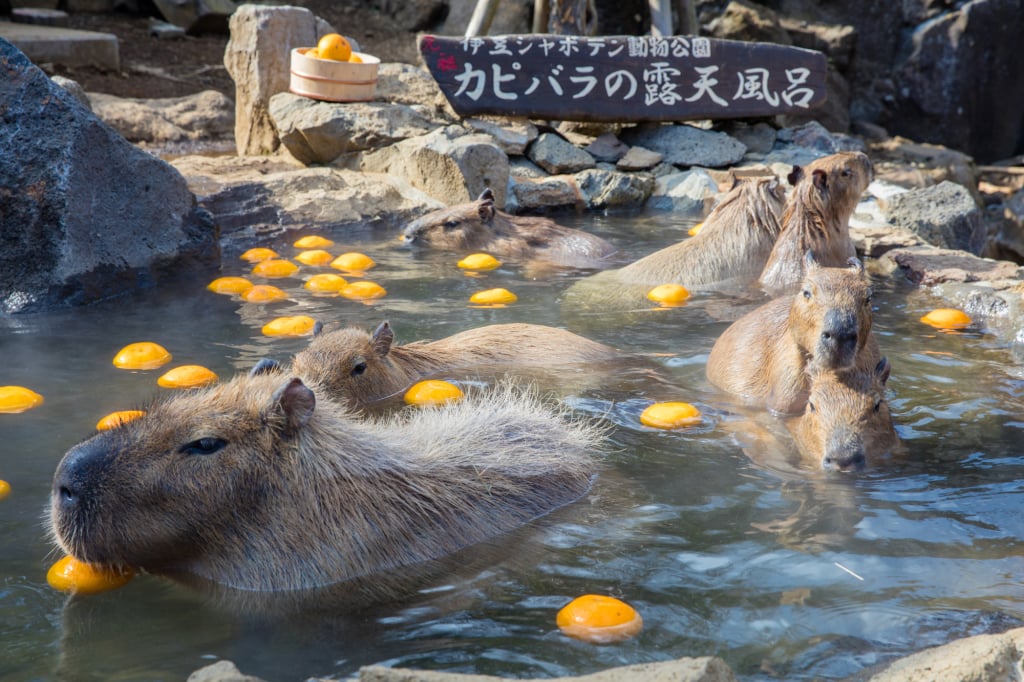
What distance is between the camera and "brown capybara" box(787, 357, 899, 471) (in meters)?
3.96

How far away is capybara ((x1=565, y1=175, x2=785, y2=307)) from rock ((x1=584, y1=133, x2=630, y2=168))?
10.4 ft

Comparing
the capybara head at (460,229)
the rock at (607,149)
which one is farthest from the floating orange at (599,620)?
the rock at (607,149)

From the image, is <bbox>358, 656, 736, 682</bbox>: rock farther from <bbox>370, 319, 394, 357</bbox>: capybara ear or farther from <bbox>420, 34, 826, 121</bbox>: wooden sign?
<bbox>420, 34, 826, 121</bbox>: wooden sign

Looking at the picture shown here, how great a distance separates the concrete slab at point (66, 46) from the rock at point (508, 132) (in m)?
5.79

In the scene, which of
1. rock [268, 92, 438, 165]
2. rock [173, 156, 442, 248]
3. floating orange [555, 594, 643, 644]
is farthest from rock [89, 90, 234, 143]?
floating orange [555, 594, 643, 644]

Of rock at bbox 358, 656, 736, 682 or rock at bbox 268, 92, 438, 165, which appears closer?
rock at bbox 358, 656, 736, 682

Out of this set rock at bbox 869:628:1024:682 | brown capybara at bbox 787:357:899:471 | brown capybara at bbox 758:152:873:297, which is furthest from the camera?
brown capybara at bbox 758:152:873:297

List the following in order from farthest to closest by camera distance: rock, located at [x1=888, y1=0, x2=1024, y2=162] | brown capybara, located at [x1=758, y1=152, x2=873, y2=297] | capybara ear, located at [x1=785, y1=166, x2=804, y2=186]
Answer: rock, located at [x1=888, y1=0, x2=1024, y2=162]
capybara ear, located at [x1=785, y1=166, x2=804, y2=186]
brown capybara, located at [x1=758, y1=152, x2=873, y2=297]

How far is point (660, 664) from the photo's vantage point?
90.7 inches

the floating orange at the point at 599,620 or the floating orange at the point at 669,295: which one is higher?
the floating orange at the point at 669,295

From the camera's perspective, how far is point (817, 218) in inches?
254

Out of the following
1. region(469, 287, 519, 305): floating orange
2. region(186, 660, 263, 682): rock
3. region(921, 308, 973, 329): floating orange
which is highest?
region(921, 308, 973, 329): floating orange

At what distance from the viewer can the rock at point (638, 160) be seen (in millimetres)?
10047

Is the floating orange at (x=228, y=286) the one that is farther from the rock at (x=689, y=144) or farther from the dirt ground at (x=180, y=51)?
the dirt ground at (x=180, y=51)
